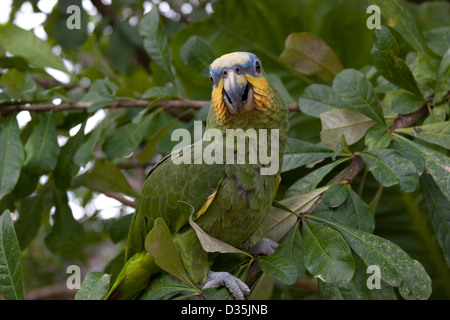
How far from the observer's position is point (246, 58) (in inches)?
34.7

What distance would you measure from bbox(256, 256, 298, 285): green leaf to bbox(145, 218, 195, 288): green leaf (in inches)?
6.1

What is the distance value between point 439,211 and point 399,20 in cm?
52

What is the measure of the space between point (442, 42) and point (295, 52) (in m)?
0.51

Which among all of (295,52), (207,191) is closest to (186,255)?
(207,191)

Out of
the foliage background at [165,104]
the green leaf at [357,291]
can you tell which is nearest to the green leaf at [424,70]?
the foliage background at [165,104]

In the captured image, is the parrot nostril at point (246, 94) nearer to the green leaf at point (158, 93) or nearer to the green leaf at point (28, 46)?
the green leaf at point (158, 93)

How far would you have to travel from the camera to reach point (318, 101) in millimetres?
1134

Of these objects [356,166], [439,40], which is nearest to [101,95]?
[356,166]

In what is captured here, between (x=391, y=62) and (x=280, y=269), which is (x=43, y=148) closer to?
(x=280, y=269)

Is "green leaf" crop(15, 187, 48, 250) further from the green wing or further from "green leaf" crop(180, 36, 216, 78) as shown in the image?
"green leaf" crop(180, 36, 216, 78)

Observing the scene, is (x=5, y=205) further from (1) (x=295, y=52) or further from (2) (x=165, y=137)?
(1) (x=295, y=52)

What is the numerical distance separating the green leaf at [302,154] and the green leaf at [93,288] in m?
0.52

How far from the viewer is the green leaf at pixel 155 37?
126 cm
